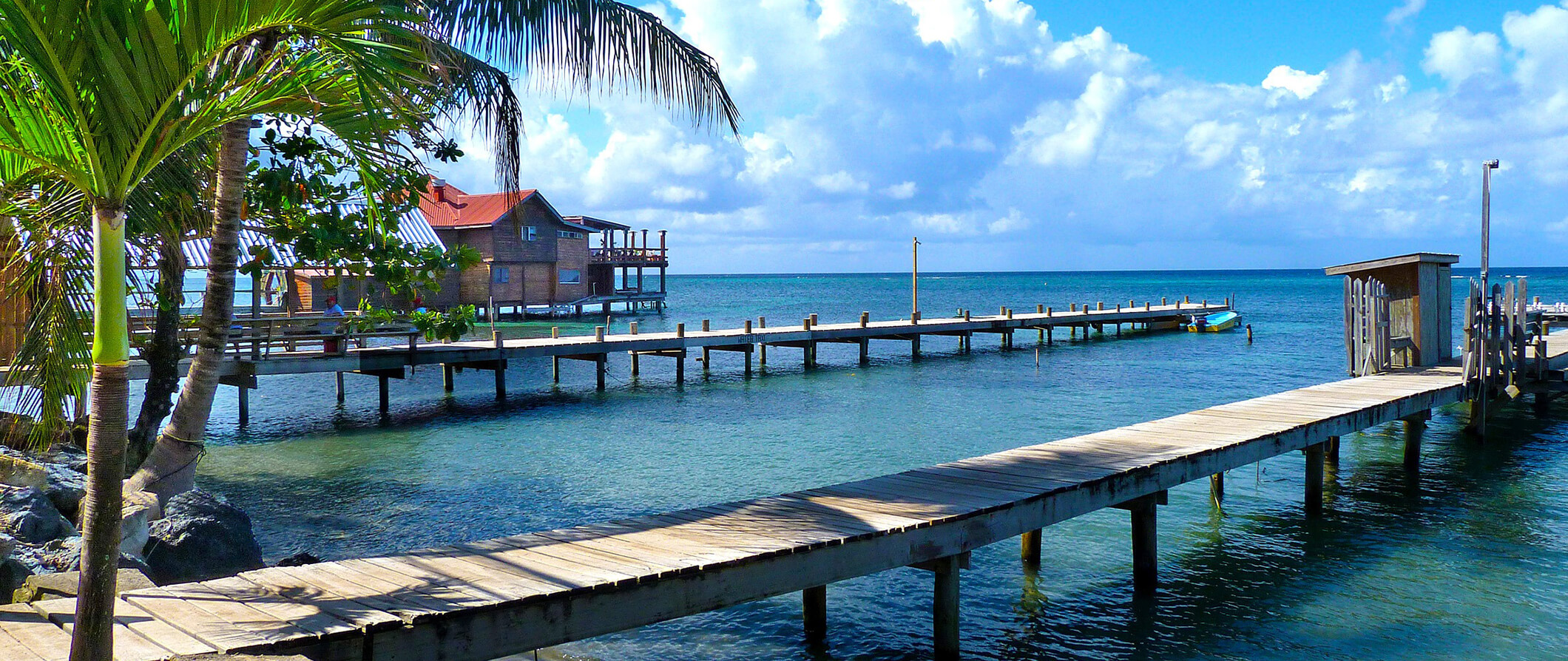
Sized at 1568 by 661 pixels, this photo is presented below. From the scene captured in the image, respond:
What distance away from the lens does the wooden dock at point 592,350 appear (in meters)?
20.5

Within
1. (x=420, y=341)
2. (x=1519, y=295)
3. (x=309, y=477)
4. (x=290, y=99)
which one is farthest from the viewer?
(x=420, y=341)

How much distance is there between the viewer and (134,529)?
7625 millimetres

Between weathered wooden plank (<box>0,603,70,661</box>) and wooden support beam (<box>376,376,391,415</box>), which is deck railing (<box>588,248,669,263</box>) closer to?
wooden support beam (<box>376,376,391,415</box>)

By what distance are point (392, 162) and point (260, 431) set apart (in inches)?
600

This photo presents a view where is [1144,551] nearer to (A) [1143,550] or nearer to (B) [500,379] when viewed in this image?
(A) [1143,550]

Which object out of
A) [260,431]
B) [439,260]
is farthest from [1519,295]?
[260,431]

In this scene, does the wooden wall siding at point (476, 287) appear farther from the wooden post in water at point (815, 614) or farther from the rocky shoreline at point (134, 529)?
the wooden post in water at point (815, 614)

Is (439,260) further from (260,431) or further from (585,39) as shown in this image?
(260,431)

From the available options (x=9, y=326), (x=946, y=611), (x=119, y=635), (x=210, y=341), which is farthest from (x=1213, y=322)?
(x=119, y=635)

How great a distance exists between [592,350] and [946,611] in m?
19.5

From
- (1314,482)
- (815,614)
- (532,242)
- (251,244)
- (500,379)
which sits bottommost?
(815,614)

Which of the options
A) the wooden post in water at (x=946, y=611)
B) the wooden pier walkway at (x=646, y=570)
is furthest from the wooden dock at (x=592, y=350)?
the wooden post in water at (x=946, y=611)

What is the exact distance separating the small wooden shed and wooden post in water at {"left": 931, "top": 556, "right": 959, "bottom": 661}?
12.8 meters

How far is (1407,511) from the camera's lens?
500 inches
